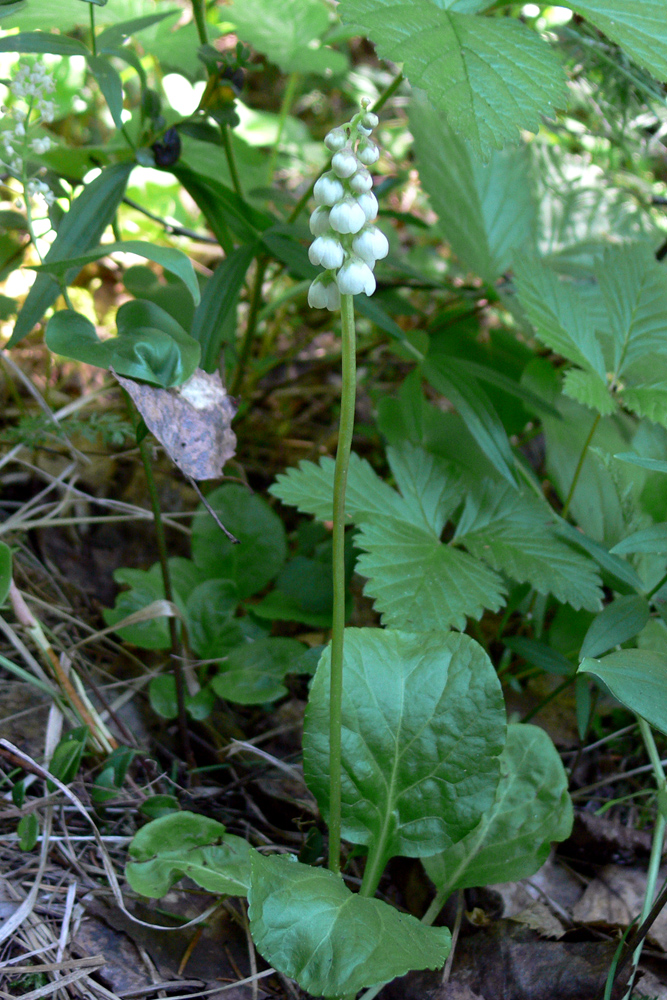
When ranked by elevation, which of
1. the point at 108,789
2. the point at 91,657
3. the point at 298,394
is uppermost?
the point at 298,394

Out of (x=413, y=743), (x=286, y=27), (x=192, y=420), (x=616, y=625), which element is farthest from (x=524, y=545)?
(x=286, y=27)

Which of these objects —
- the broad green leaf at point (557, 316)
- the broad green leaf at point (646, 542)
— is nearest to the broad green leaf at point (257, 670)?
the broad green leaf at point (646, 542)

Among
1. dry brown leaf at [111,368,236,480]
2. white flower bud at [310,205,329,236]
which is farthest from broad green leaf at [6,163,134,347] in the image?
white flower bud at [310,205,329,236]

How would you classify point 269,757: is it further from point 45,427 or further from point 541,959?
point 45,427

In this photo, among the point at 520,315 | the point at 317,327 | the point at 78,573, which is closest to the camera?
the point at 78,573

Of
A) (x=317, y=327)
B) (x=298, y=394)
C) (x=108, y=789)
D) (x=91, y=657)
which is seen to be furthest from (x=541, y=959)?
(x=317, y=327)

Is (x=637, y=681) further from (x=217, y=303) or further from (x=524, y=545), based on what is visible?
(x=217, y=303)

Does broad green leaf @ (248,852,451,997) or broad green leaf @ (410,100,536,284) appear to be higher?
broad green leaf @ (410,100,536,284)

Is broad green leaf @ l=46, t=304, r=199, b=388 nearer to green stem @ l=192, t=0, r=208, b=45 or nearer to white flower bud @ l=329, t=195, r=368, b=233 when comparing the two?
white flower bud @ l=329, t=195, r=368, b=233
